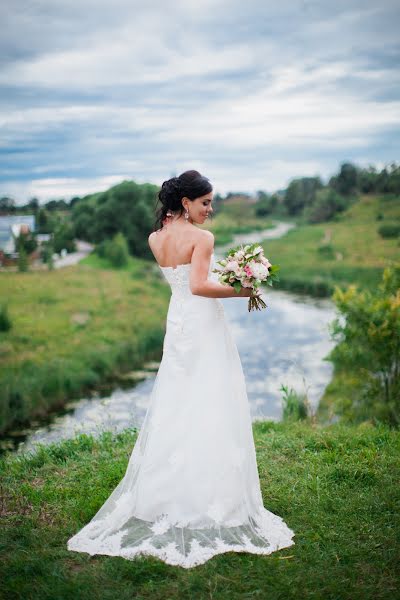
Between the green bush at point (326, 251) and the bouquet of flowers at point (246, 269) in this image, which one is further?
the green bush at point (326, 251)

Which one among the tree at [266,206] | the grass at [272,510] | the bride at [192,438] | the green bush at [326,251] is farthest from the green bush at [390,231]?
the tree at [266,206]

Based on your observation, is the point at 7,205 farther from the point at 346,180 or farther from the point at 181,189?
the point at 181,189

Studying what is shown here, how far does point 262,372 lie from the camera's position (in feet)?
66.9

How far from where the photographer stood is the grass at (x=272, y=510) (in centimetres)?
362

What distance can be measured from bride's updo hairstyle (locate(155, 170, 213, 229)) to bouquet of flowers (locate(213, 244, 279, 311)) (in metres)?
0.56

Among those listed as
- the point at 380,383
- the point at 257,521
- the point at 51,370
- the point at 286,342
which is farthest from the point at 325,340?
the point at 257,521

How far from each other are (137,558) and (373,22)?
32586 millimetres

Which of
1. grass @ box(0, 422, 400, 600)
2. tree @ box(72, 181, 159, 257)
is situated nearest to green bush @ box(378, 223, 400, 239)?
tree @ box(72, 181, 159, 257)

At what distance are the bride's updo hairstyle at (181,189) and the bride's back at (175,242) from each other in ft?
0.55

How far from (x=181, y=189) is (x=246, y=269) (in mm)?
861

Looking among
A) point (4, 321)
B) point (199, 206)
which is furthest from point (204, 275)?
point (4, 321)

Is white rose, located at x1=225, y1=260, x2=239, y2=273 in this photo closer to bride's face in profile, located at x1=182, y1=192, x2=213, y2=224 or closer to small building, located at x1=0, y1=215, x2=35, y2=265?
bride's face in profile, located at x1=182, y1=192, x2=213, y2=224

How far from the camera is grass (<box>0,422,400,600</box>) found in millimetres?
3619

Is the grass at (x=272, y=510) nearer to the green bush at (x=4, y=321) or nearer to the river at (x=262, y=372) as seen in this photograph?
the river at (x=262, y=372)
